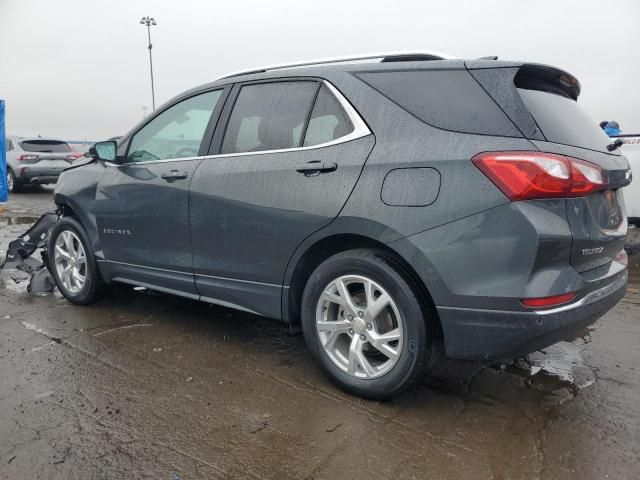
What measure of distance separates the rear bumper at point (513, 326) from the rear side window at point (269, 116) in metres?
1.32

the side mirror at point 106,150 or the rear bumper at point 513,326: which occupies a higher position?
the side mirror at point 106,150

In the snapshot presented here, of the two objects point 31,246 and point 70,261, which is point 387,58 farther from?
point 31,246

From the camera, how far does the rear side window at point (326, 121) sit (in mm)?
2670

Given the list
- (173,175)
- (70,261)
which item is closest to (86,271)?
(70,261)

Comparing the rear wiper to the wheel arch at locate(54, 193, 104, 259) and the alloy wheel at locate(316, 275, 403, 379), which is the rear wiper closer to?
the alloy wheel at locate(316, 275, 403, 379)

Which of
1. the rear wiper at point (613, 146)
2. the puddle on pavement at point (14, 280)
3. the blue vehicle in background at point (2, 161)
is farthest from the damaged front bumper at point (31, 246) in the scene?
the blue vehicle in background at point (2, 161)

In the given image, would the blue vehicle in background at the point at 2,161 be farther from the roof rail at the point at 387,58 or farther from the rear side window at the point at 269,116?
the roof rail at the point at 387,58

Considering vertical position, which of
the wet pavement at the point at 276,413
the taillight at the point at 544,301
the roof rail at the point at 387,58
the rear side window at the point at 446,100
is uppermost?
the roof rail at the point at 387,58

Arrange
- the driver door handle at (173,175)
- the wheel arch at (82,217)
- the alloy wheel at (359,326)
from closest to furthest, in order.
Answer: the alloy wheel at (359,326) < the driver door handle at (173,175) < the wheel arch at (82,217)

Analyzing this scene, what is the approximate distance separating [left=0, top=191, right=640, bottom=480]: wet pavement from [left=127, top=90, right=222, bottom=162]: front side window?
1323 millimetres

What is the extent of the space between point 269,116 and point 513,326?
6.02ft

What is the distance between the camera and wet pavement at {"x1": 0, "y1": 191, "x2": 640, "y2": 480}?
2.11 m

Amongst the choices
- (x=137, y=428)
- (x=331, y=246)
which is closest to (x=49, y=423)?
(x=137, y=428)

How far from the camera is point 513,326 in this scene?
85.0 inches
